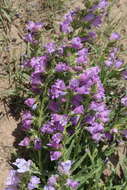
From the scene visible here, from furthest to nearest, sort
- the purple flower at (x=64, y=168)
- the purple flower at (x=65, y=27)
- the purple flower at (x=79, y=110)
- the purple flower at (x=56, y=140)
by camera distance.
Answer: the purple flower at (x=65, y=27), the purple flower at (x=79, y=110), the purple flower at (x=56, y=140), the purple flower at (x=64, y=168)

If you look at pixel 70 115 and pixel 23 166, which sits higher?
pixel 70 115

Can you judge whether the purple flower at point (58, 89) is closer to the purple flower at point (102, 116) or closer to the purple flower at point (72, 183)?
the purple flower at point (102, 116)

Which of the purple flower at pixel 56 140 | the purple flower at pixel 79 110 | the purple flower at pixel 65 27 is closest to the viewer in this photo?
the purple flower at pixel 56 140

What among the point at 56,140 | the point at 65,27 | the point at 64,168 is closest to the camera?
the point at 64,168

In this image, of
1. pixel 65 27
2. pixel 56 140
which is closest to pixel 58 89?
pixel 56 140

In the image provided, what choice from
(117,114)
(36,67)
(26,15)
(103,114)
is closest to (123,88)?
(117,114)

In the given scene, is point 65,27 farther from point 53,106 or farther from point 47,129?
point 47,129

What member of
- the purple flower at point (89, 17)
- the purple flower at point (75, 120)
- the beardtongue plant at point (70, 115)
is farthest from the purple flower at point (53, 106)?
the purple flower at point (89, 17)

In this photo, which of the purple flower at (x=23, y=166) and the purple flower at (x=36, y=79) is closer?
the purple flower at (x=23, y=166)

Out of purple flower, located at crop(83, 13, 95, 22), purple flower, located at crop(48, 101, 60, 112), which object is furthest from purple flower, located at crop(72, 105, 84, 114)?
purple flower, located at crop(83, 13, 95, 22)
